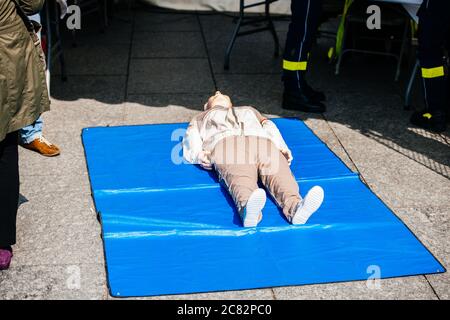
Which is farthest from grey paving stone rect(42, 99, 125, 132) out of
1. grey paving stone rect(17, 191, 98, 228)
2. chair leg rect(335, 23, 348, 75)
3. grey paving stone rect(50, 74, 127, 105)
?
chair leg rect(335, 23, 348, 75)

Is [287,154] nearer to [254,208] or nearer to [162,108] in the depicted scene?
[254,208]

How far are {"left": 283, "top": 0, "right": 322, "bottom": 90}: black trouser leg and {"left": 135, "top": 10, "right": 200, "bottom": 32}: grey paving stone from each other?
8.79 feet

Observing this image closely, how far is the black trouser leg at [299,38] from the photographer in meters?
5.37

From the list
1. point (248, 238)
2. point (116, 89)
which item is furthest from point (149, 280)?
point (116, 89)

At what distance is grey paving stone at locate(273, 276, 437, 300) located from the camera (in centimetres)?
316

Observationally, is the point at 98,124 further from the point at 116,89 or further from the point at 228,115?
the point at 228,115

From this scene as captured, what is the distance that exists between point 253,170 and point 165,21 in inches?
193

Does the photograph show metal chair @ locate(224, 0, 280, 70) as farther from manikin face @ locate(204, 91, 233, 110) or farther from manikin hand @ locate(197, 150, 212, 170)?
manikin hand @ locate(197, 150, 212, 170)

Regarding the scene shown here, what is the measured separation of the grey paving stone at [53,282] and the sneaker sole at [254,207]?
84 centimetres

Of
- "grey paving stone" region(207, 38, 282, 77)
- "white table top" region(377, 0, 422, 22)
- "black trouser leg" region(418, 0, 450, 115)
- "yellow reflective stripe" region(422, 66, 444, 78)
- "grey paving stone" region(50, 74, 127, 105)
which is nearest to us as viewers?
"black trouser leg" region(418, 0, 450, 115)

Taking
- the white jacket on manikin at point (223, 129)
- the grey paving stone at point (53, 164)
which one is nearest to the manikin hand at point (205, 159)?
the white jacket on manikin at point (223, 129)

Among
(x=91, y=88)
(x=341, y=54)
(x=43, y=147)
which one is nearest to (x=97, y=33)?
A: (x=91, y=88)

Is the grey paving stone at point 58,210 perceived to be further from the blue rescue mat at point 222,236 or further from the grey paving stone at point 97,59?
the grey paving stone at point 97,59

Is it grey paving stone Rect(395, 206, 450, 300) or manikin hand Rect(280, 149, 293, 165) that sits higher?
manikin hand Rect(280, 149, 293, 165)
